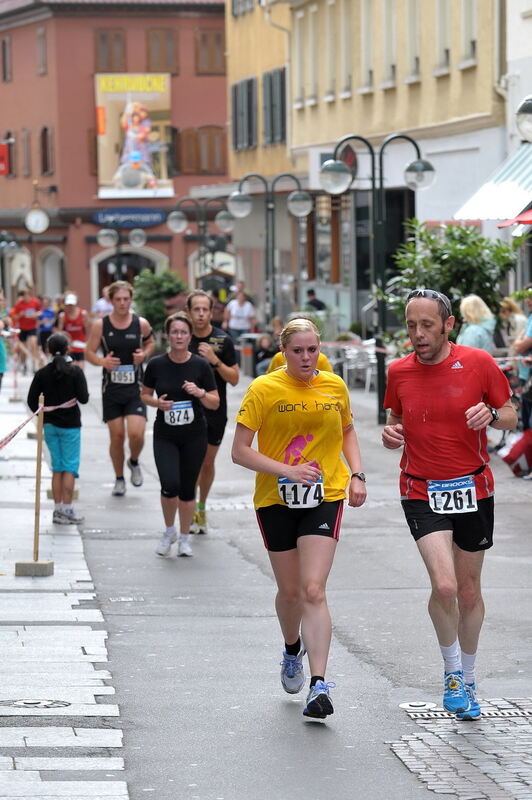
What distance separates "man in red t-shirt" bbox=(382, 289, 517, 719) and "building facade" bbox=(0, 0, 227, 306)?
203 feet

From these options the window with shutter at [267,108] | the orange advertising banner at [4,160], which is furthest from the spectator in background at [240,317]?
the orange advertising banner at [4,160]

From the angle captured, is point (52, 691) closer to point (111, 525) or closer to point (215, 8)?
point (111, 525)

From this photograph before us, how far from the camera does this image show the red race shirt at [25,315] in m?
41.8

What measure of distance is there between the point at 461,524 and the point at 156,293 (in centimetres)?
3805

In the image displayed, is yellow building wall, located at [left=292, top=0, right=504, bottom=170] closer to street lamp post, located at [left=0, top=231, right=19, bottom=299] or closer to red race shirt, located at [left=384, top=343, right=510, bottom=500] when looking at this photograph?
red race shirt, located at [left=384, top=343, right=510, bottom=500]

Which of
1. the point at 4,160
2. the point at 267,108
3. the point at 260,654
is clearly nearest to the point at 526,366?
the point at 260,654

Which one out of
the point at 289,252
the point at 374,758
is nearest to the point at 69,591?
the point at 374,758

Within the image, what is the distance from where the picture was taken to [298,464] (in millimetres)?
8227

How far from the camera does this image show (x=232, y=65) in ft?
173

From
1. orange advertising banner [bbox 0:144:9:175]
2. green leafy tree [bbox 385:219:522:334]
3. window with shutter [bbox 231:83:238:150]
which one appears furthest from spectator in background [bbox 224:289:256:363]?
orange advertising banner [bbox 0:144:9:175]

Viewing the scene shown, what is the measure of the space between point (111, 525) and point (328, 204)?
86.9ft

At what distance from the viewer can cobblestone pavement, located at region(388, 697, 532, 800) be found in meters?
6.80

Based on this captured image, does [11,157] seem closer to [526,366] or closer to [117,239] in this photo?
[117,239]

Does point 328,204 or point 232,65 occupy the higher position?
point 232,65
